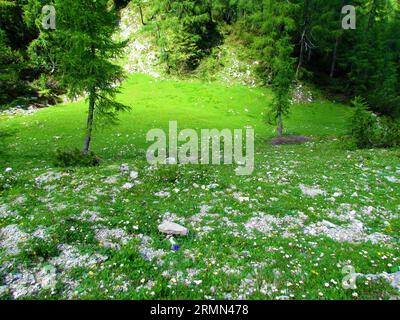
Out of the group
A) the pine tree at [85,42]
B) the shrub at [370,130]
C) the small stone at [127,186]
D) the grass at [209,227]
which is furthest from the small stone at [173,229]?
the shrub at [370,130]

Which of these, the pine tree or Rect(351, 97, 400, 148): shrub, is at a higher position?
the pine tree

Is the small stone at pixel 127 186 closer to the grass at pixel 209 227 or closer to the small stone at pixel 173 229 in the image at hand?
the grass at pixel 209 227

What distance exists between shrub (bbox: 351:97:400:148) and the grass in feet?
11.0

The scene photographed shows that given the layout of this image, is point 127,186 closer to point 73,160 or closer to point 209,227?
point 209,227

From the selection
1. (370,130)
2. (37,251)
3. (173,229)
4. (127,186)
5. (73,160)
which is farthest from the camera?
(370,130)

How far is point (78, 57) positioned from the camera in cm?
1709

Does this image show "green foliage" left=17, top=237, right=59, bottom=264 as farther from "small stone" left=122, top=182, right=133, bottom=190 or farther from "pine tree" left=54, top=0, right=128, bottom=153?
"pine tree" left=54, top=0, right=128, bottom=153

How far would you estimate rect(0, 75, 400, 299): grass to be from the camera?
652cm

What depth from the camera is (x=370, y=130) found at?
21688mm

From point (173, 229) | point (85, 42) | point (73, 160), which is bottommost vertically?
point (73, 160)

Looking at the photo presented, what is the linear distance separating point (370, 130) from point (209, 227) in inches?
763

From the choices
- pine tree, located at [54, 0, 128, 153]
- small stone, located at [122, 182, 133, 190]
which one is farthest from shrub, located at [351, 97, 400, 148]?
pine tree, located at [54, 0, 128, 153]

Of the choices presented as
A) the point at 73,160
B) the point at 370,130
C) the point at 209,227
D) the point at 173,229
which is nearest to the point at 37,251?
the point at 173,229
